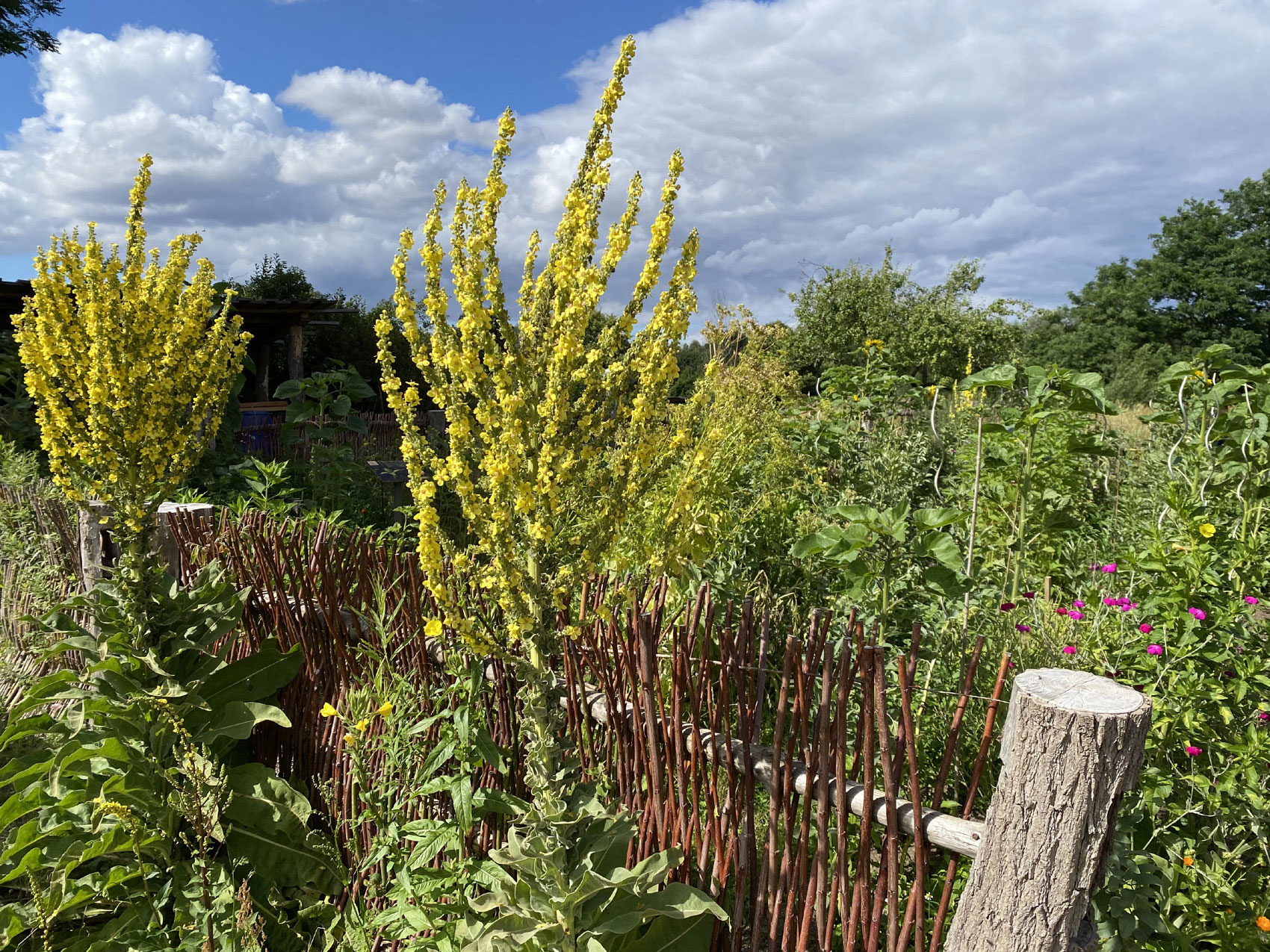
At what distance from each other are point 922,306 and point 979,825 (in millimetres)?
22122

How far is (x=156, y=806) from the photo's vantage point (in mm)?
2572

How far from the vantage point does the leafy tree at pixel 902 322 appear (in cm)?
2039

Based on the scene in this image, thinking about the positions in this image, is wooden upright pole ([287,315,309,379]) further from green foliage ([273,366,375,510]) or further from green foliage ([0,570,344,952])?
green foliage ([0,570,344,952])

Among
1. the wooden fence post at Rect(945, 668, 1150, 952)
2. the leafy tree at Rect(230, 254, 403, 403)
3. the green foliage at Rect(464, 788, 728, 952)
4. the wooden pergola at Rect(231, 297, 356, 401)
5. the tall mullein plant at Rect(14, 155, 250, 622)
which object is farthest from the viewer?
the leafy tree at Rect(230, 254, 403, 403)

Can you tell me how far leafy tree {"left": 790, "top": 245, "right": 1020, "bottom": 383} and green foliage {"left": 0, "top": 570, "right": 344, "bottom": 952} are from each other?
63.1 ft

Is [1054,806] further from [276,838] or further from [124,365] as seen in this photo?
[124,365]

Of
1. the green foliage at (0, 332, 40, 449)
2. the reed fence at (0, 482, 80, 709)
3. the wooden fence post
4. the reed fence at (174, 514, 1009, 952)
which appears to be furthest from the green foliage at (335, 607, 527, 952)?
the green foliage at (0, 332, 40, 449)

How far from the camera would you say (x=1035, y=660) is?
2770 millimetres

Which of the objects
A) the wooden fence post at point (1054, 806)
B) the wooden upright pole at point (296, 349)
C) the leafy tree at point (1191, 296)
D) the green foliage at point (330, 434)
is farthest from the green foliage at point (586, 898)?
the leafy tree at point (1191, 296)

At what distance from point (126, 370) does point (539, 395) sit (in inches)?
87.5

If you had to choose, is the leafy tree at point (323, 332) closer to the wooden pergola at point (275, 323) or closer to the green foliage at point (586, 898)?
the wooden pergola at point (275, 323)

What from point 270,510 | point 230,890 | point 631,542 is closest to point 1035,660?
point 631,542

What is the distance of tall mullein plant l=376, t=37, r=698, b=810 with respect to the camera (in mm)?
1664

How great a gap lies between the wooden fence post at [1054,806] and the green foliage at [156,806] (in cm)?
212
